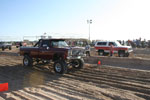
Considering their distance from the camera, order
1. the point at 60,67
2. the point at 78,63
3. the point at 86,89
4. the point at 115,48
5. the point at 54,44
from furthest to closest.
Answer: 1. the point at 115,48
2. the point at 78,63
3. the point at 54,44
4. the point at 60,67
5. the point at 86,89

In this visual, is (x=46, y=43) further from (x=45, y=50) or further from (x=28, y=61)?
(x=28, y=61)

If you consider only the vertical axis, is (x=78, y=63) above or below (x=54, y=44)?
below

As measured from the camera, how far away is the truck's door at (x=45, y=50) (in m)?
9.61

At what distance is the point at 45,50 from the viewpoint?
388 inches

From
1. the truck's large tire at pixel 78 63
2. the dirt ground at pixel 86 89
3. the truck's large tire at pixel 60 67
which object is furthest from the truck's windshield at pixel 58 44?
the dirt ground at pixel 86 89

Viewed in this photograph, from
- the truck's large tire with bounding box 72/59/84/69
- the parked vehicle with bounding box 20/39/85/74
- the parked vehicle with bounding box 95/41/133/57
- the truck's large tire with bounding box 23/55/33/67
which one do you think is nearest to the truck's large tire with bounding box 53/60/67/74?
the parked vehicle with bounding box 20/39/85/74

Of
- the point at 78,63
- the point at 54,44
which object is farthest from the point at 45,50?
the point at 78,63

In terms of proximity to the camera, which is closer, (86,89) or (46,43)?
(86,89)

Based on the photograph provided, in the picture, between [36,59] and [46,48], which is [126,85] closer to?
[46,48]

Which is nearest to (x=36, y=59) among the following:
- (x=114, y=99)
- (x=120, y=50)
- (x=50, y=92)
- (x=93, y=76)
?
(x=93, y=76)

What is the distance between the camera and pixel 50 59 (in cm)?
974

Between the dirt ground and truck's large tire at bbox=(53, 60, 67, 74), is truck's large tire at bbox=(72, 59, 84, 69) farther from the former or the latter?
the dirt ground

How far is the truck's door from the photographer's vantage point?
9609 millimetres

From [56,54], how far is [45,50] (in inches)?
34.2
